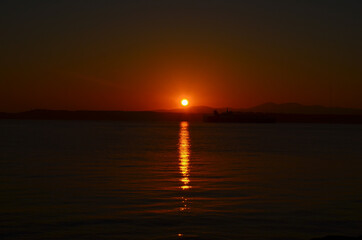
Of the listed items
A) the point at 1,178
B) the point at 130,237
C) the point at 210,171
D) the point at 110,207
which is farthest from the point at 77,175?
the point at 130,237

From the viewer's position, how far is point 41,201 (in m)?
20.5

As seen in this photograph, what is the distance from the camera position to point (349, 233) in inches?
611

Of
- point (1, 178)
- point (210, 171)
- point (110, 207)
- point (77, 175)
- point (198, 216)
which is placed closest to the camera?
point (198, 216)

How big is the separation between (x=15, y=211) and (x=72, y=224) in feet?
9.66

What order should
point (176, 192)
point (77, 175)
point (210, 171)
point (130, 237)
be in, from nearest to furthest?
1. point (130, 237)
2. point (176, 192)
3. point (77, 175)
4. point (210, 171)

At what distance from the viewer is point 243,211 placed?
61.2 feet

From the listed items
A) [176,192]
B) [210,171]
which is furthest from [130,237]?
[210,171]

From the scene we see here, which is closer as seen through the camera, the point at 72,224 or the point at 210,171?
the point at 72,224

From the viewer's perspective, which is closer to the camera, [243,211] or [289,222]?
[289,222]

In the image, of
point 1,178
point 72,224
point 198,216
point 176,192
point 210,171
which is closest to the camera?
point 72,224

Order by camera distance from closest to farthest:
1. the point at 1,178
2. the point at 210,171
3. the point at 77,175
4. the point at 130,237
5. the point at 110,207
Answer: the point at 130,237, the point at 110,207, the point at 1,178, the point at 77,175, the point at 210,171

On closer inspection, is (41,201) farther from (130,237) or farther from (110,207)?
(130,237)

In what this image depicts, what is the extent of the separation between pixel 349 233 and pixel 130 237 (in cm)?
650

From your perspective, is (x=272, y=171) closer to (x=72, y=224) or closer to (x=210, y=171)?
(x=210, y=171)
